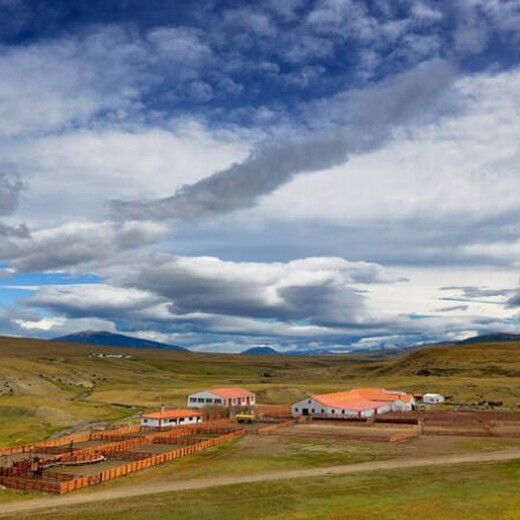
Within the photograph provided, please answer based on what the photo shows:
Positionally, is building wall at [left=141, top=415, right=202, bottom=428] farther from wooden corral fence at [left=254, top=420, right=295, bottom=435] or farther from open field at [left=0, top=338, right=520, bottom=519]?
wooden corral fence at [left=254, top=420, right=295, bottom=435]

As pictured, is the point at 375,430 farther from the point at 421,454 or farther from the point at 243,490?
the point at 243,490

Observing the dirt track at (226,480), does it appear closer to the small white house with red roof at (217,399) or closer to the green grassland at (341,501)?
the green grassland at (341,501)

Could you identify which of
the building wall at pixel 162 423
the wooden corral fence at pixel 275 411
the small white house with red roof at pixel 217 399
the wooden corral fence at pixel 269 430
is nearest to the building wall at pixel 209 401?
the small white house with red roof at pixel 217 399

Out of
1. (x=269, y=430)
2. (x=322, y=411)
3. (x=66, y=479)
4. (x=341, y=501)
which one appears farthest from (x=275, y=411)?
(x=341, y=501)

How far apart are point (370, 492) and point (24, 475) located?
3140cm

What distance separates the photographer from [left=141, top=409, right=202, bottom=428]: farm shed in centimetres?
10100

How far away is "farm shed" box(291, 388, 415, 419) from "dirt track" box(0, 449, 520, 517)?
42.6 metres

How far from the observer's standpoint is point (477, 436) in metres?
82.5

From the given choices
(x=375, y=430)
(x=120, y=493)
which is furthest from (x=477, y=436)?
Answer: (x=120, y=493)

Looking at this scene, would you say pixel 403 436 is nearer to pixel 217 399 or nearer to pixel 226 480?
pixel 226 480

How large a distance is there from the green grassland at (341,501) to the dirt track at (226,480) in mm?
2010

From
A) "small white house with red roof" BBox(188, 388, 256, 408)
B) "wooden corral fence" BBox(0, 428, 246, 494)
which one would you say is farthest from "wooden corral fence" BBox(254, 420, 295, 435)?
"small white house with red roof" BBox(188, 388, 256, 408)

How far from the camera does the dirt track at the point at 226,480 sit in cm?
4962

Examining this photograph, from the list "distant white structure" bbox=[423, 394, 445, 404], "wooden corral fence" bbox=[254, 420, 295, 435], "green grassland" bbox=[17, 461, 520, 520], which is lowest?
"green grassland" bbox=[17, 461, 520, 520]
